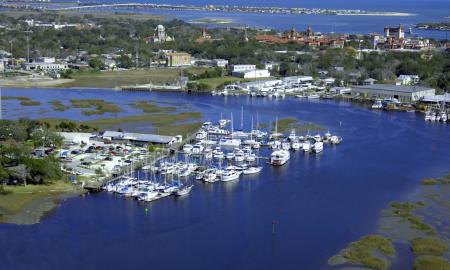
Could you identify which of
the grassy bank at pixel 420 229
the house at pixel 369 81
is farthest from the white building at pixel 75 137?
the house at pixel 369 81

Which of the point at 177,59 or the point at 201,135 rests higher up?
the point at 177,59

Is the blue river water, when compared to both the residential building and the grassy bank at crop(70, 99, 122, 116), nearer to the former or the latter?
the grassy bank at crop(70, 99, 122, 116)

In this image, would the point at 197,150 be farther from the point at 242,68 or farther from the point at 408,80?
the point at 242,68

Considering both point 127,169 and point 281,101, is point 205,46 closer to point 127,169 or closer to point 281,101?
point 281,101

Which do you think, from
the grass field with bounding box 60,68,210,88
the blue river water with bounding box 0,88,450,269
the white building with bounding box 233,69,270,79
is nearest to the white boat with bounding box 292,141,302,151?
the blue river water with bounding box 0,88,450,269

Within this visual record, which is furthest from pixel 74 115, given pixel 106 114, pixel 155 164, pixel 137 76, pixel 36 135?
pixel 137 76

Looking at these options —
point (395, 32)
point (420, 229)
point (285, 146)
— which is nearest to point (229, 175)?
point (285, 146)
